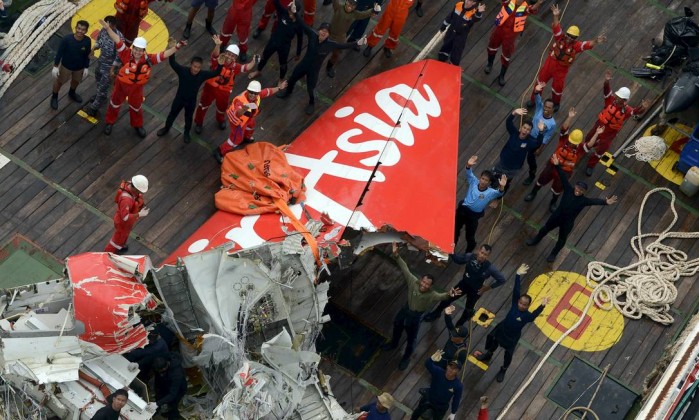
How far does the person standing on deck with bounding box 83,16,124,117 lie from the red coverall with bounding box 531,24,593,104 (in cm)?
691

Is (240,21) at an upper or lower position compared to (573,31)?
lower

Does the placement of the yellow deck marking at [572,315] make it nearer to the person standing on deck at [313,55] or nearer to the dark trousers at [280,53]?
the person standing on deck at [313,55]

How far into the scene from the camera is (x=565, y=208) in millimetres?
20469

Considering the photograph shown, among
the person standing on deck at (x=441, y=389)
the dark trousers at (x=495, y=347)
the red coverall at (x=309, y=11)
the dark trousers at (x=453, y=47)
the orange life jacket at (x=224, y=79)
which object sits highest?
the dark trousers at (x=453, y=47)

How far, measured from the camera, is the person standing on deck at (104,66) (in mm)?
20844

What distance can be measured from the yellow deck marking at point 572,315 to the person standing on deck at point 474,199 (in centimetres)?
137

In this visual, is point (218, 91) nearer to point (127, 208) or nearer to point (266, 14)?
point (266, 14)

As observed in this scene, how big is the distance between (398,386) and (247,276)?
3.55 m

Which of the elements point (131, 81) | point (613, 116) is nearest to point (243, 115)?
point (131, 81)

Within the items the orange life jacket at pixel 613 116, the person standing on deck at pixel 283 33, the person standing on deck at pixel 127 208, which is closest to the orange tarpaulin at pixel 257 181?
the person standing on deck at pixel 127 208

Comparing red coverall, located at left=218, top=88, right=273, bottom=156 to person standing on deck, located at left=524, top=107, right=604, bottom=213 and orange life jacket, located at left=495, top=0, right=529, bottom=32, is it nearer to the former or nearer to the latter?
orange life jacket, located at left=495, top=0, right=529, bottom=32

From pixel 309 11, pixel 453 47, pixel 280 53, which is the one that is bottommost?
pixel 280 53

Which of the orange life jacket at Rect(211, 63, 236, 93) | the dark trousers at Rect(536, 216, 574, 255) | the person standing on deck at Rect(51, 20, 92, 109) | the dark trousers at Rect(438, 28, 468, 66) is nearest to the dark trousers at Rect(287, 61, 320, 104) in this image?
the orange life jacket at Rect(211, 63, 236, 93)

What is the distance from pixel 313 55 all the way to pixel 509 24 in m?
3.49
